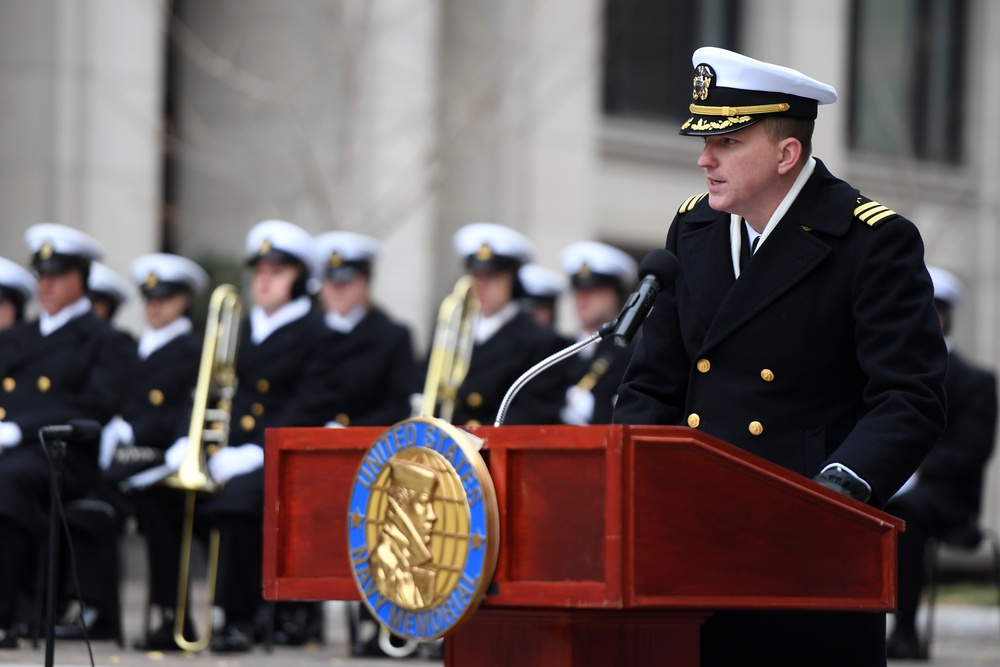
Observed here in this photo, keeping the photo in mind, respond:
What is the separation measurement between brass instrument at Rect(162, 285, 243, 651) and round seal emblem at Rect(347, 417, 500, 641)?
255 inches

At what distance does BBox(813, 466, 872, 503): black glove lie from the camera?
3916 mm

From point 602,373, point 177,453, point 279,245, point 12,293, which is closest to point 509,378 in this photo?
point 602,373

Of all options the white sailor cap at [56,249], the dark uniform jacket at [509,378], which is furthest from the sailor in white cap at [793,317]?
the white sailor cap at [56,249]

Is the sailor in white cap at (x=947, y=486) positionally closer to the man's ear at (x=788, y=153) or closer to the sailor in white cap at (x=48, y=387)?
the sailor in white cap at (x=48, y=387)

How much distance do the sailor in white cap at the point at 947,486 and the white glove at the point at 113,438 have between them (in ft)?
15.6

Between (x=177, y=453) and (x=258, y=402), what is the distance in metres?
0.57

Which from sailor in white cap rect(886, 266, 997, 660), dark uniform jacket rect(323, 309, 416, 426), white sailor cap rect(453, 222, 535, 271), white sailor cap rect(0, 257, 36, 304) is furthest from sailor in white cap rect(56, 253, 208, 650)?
sailor in white cap rect(886, 266, 997, 660)

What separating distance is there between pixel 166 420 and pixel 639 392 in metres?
6.85

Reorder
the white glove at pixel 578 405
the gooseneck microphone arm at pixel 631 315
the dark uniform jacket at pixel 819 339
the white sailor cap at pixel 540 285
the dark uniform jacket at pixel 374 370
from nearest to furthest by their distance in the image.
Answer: the gooseneck microphone arm at pixel 631 315
the dark uniform jacket at pixel 819 339
the dark uniform jacket at pixel 374 370
the white glove at pixel 578 405
the white sailor cap at pixel 540 285

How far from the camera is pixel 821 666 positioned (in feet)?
13.5

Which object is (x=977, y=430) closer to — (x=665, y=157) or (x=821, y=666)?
(x=821, y=666)

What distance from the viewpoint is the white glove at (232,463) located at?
33.6 feet

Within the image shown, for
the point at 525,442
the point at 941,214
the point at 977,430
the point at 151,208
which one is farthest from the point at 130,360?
the point at 941,214

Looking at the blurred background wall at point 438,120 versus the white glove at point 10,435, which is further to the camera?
the blurred background wall at point 438,120
